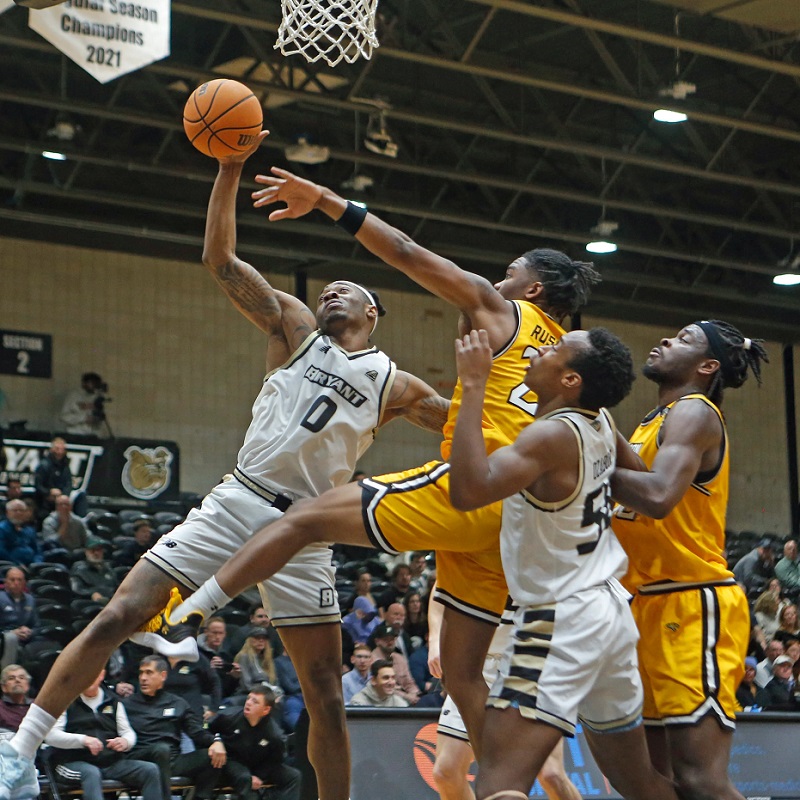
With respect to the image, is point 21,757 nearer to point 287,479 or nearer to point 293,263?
point 287,479

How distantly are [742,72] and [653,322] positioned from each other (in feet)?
29.1

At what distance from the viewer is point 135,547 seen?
15.5 m

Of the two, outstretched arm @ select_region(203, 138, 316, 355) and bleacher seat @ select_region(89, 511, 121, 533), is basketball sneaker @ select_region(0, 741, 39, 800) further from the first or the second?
bleacher seat @ select_region(89, 511, 121, 533)

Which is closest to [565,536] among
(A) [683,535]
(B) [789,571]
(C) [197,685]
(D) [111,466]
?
(A) [683,535]

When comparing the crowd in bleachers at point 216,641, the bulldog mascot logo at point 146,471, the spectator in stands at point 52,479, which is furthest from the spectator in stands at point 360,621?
the bulldog mascot logo at point 146,471

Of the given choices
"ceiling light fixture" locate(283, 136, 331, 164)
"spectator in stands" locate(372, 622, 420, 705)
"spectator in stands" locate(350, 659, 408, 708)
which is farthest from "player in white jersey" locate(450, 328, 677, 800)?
"ceiling light fixture" locate(283, 136, 331, 164)

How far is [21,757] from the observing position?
5.49 m

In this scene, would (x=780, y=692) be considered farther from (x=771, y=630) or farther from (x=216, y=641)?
(x=216, y=641)

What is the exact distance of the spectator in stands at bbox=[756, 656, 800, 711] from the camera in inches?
555

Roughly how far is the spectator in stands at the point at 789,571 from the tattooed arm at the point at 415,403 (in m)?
13.7

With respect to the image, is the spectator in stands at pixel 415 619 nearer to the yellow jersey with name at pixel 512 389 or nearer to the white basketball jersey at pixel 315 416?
the white basketball jersey at pixel 315 416

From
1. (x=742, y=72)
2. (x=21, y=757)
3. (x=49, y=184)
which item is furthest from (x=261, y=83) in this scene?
(x=21, y=757)

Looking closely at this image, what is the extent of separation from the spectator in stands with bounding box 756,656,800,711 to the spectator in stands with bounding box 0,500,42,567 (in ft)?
26.6

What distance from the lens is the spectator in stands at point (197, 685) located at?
10828mm
